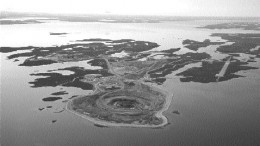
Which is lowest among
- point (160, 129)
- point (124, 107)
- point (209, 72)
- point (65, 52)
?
point (160, 129)

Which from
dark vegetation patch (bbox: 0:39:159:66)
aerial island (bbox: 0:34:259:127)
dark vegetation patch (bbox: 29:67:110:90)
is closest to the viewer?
aerial island (bbox: 0:34:259:127)

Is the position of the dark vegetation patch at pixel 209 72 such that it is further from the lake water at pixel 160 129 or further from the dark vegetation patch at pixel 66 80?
the dark vegetation patch at pixel 66 80

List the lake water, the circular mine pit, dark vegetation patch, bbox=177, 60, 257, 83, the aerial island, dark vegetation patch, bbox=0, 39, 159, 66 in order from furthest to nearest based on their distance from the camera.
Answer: dark vegetation patch, bbox=0, 39, 159, 66 → dark vegetation patch, bbox=177, 60, 257, 83 → the aerial island → the circular mine pit → the lake water

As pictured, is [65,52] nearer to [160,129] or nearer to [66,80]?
[66,80]

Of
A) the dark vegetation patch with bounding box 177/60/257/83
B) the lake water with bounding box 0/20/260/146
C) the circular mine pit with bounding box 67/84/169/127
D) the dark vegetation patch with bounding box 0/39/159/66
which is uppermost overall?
the dark vegetation patch with bounding box 0/39/159/66

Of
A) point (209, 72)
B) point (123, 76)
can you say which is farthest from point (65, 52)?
point (209, 72)

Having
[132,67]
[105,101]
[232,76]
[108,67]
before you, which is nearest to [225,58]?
[232,76]

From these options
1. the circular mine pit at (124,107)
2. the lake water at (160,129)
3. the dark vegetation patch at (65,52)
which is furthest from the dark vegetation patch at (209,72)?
the dark vegetation patch at (65,52)

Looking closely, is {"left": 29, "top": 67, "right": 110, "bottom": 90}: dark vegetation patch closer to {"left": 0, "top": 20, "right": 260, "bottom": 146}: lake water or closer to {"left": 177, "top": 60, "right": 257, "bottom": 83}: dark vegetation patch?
{"left": 0, "top": 20, "right": 260, "bottom": 146}: lake water

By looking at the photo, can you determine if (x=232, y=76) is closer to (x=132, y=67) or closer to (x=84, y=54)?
(x=132, y=67)

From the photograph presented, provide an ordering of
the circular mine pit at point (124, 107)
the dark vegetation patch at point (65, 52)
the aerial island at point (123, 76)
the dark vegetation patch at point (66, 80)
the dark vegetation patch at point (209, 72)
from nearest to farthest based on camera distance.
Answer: the circular mine pit at point (124, 107) → the aerial island at point (123, 76) → the dark vegetation patch at point (66, 80) → the dark vegetation patch at point (209, 72) → the dark vegetation patch at point (65, 52)

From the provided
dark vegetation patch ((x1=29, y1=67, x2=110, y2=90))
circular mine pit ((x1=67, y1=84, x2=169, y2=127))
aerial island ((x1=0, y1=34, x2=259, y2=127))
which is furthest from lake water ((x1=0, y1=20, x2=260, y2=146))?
dark vegetation patch ((x1=29, y1=67, x2=110, y2=90))
